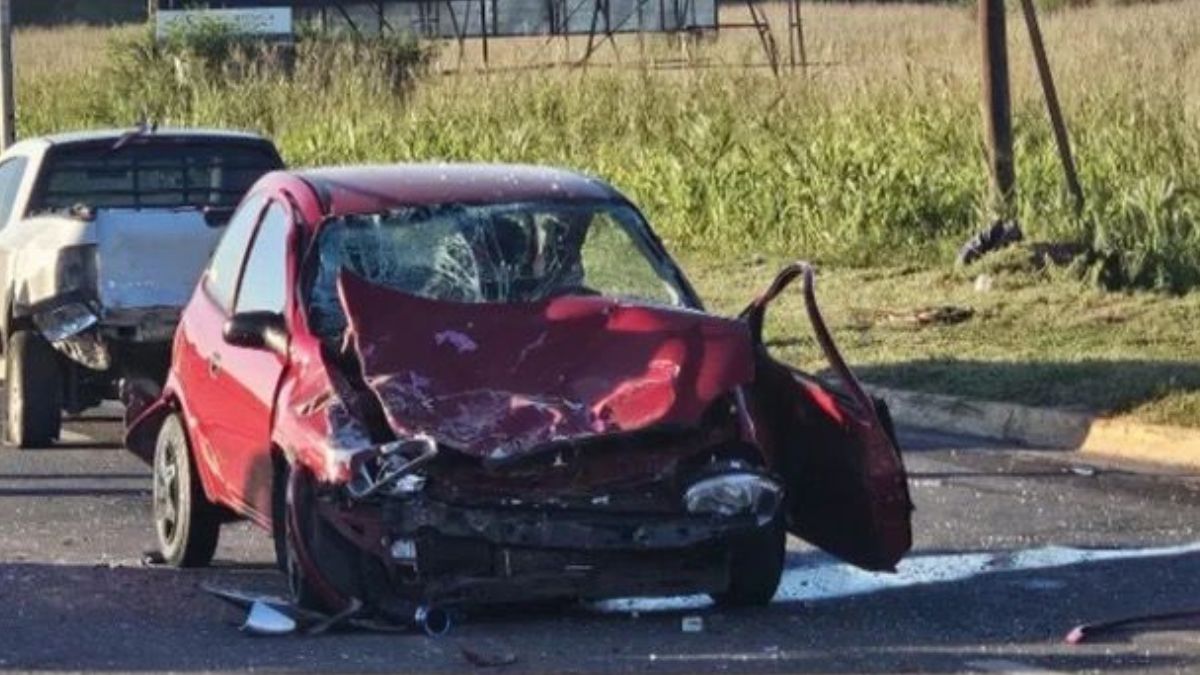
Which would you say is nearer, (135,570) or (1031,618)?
(1031,618)

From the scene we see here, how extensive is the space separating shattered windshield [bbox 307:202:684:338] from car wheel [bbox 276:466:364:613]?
3.05 feet

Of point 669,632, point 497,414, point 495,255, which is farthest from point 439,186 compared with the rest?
point 669,632

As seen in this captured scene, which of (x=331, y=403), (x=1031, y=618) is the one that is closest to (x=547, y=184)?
(x=331, y=403)

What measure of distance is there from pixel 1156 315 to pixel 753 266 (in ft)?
16.1

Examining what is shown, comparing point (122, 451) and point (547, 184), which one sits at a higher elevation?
point (547, 184)

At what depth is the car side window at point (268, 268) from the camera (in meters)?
9.60

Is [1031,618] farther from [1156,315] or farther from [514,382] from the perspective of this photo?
[1156,315]

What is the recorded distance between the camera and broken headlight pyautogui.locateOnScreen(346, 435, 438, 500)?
8312mm

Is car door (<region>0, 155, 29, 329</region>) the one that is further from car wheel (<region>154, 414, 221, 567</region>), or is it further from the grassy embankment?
the grassy embankment

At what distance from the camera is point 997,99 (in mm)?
18781

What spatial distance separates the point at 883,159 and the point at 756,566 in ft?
43.0

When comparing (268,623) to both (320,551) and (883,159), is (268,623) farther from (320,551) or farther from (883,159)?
(883,159)

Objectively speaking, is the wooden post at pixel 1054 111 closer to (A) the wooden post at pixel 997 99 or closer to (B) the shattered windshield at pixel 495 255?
(A) the wooden post at pixel 997 99

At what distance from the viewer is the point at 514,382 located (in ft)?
29.1
